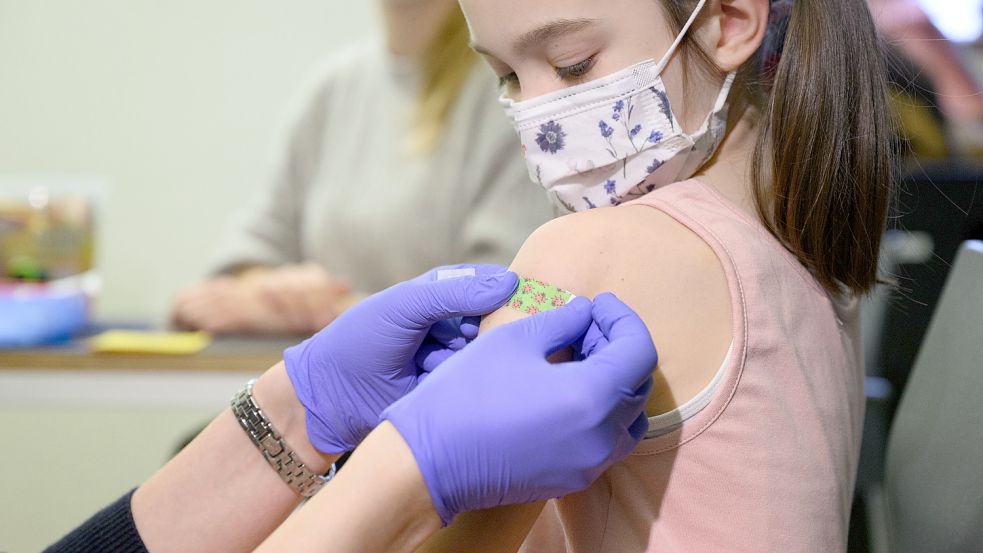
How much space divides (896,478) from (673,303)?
48cm

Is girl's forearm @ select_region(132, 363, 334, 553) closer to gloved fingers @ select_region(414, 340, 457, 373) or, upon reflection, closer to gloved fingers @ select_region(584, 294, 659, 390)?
gloved fingers @ select_region(414, 340, 457, 373)

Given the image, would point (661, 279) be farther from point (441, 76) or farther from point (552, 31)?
point (441, 76)

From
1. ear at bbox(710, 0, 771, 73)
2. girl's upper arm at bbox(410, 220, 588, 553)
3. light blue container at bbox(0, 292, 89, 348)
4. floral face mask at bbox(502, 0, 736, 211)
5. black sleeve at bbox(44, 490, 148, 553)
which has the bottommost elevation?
light blue container at bbox(0, 292, 89, 348)

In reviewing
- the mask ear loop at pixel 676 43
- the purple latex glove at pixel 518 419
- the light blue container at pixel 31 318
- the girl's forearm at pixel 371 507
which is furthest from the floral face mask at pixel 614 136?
the light blue container at pixel 31 318

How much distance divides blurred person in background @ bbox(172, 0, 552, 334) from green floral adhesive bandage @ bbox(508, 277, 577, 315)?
3.85 ft

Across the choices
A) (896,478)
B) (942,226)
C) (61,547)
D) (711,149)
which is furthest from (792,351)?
(942,226)

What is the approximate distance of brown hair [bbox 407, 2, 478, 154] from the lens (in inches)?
89.0

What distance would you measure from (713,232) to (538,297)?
0.53 feet

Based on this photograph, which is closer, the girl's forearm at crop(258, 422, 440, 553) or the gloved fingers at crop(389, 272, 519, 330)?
the girl's forearm at crop(258, 422, 440, 553)

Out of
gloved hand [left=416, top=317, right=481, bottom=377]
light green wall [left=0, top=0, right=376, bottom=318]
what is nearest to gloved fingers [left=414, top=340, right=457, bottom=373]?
gloved hand [left=416, top=317, right=481, bottom=377]

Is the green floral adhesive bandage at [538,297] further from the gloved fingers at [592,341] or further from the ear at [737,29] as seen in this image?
the ear at [737,29]

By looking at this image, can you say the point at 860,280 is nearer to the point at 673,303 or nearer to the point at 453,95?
the point at 673,303

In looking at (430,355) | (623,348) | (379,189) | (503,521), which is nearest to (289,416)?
(430,355)

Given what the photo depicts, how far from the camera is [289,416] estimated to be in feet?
3.32
